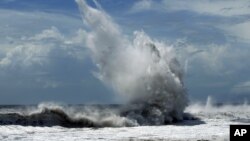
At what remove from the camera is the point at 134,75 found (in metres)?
54.7

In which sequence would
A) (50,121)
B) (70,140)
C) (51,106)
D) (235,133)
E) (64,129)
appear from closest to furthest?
1. (235,133)
2. (70,140)
3. (64,129)
4. (50,121)
5. (51,106)

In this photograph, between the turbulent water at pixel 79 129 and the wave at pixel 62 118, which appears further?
the wave at pixel 62 118

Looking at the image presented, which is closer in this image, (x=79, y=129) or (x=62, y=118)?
(x=79, y=129)

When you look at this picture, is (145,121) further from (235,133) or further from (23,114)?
(235,133)

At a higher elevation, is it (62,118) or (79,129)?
(62,118)

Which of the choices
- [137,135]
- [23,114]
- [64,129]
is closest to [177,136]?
[137,135]

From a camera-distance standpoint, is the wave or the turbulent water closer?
the turbulent water

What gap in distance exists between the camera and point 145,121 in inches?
1905

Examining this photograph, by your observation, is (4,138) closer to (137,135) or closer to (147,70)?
(137,135)

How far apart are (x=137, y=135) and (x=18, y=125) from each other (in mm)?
10488

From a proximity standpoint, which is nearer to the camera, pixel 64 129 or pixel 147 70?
pixel 64 129

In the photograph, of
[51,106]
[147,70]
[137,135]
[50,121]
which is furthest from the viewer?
[147,70]

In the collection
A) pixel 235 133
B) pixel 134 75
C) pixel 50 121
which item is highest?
pixel 134 75

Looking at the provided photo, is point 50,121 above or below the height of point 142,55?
below
